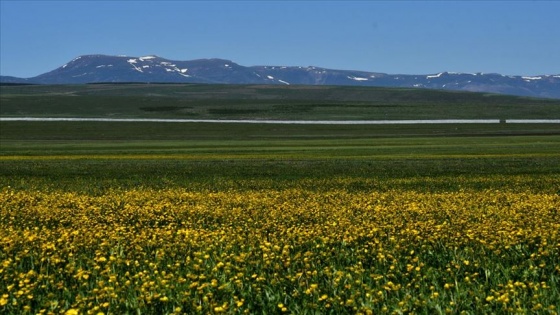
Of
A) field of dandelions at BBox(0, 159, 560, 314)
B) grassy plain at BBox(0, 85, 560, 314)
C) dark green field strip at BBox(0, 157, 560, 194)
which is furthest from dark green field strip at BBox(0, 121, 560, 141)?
field of dandelions at BBox(0, 159, 560, 314)

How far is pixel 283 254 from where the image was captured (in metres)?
14.6

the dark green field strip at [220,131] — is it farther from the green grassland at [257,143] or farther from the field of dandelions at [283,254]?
the field of dandelions at [283,254]

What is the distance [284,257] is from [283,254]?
0.30 m

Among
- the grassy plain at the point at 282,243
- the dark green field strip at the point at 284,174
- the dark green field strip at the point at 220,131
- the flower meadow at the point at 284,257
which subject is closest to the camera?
the flower meadow at the point at 284,257

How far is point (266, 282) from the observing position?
496 inches

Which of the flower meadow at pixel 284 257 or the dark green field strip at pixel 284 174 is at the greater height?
the flower meadow at pixel 284 257

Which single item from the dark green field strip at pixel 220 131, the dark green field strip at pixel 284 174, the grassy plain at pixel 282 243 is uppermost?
the grassy plain at pixel 282 243

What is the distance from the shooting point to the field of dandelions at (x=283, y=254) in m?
11.2

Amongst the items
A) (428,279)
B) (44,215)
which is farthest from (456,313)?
(44,215)

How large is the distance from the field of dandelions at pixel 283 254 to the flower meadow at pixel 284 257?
4cm

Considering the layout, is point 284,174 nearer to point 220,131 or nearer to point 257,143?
point 257,143

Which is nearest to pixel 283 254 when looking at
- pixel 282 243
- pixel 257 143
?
pixel 282 243

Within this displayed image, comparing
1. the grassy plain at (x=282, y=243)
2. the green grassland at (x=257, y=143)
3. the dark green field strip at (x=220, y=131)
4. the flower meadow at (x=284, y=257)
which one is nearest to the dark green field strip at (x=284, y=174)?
the green grassland at (x=257, y=143)

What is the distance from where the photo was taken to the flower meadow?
11141 millimetres
